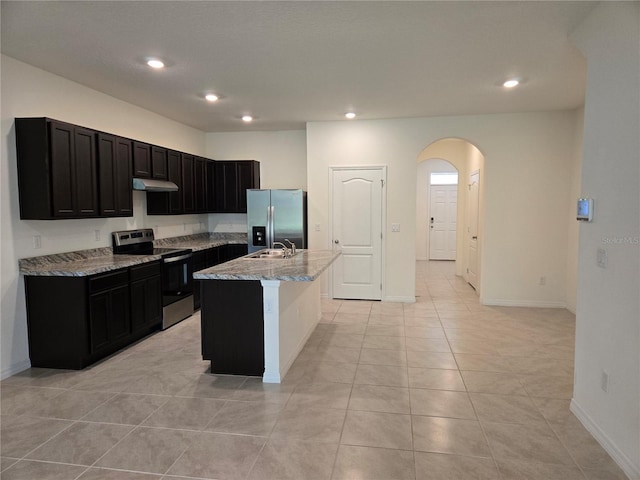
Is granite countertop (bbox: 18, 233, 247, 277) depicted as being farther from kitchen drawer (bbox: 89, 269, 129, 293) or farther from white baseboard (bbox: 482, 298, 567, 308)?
white baseboard (bbox: 482, 298, 567, 308)

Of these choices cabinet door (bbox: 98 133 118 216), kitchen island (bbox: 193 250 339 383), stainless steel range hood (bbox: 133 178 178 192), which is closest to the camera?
kitchen island (bbox: 193 250 339 383)

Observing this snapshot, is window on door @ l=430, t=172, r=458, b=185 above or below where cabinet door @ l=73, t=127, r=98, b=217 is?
above

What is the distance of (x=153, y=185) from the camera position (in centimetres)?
471

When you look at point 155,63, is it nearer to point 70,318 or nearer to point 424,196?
point 70,318

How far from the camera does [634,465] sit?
2088mm

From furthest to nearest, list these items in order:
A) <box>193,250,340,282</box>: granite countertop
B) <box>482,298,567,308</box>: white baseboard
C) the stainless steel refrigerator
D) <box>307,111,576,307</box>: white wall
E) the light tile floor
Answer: the stainless steel refrigerator < <box>482,298,567,308</box>: white baseboard < <box>307,111,576,307</box>: white wall < <box>193,250,340,282</box>: granite countertop < the light tile floor

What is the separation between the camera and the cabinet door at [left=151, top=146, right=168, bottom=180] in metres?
4.95

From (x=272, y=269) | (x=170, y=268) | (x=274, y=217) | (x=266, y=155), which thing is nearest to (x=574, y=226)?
(x=274, y=217)

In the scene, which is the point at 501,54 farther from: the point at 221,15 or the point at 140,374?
the point at 140,374

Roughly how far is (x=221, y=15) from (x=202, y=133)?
14.5ft

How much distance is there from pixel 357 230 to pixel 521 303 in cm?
266

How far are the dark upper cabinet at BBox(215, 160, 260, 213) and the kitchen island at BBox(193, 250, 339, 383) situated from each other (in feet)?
10.3

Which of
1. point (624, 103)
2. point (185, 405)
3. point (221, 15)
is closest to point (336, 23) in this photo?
point (221, 15)

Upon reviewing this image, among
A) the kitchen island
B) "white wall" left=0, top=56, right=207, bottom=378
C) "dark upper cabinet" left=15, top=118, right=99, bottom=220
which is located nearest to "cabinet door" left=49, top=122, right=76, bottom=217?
"dark upper cabinet" left=15, top=118, right=99, bottom=220
